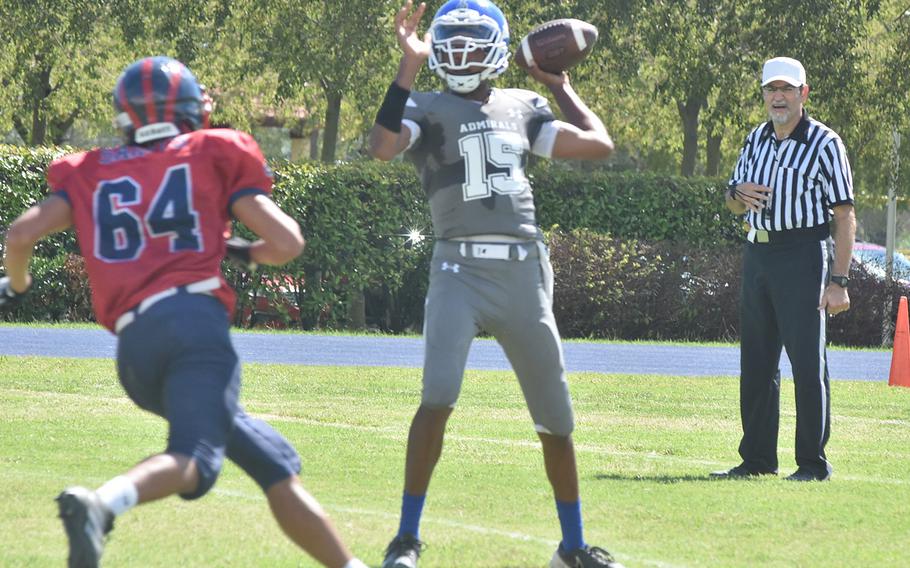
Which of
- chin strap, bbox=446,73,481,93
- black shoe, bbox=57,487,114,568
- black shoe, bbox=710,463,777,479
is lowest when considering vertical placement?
black shoe, bbox=710,463,777,479

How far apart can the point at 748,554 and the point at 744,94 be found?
18592mm

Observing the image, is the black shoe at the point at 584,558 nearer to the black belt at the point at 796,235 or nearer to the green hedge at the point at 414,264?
the black belt at the point at 796,235

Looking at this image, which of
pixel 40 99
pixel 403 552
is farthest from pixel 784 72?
pixel 40 99

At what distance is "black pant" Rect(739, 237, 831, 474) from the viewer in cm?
779

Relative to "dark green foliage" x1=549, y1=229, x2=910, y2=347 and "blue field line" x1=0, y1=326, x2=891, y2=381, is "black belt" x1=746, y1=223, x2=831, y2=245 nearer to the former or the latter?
"blue field line" x1=0, y1=326, x2=891, y2=381

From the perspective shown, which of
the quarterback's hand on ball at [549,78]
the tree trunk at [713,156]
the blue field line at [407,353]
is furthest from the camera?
the tree trunk at [713,156]

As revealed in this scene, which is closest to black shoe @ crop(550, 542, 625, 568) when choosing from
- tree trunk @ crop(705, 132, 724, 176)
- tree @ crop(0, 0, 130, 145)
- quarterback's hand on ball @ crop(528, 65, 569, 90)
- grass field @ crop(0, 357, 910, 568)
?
grass field @ crop(0, 357, 910, 568)

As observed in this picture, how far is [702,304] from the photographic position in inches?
769

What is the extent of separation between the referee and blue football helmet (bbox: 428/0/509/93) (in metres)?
2.70

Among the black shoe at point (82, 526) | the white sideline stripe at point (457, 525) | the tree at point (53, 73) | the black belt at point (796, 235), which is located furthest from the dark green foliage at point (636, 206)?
the black shoe at point (82, 526)

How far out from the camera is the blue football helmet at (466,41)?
5527 mm

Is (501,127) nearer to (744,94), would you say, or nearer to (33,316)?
(33,316)

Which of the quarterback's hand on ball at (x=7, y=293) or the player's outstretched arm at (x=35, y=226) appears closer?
the player's outstretched arm at (x=35, y=226)

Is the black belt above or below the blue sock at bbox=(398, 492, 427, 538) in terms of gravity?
above
